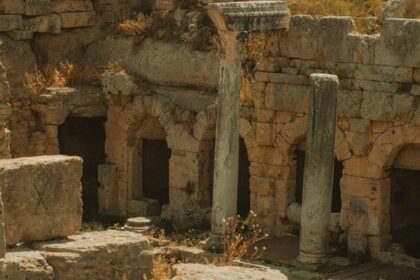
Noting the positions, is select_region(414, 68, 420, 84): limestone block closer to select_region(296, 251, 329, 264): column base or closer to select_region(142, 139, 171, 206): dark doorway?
select_region(296, 251, 329, 264): column base

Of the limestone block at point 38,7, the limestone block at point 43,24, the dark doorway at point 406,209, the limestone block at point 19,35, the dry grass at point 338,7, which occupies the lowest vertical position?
the dark doorway at point 406,209

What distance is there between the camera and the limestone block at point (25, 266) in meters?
10.0

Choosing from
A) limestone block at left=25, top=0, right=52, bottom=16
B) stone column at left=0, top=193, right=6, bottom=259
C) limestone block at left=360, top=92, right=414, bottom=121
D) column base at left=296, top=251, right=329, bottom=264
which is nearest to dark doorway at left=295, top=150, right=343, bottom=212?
limestone block at left=360, top=92, right=414, bottom=121

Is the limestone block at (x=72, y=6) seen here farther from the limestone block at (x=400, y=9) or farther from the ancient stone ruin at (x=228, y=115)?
the limestone block at (x=400, y=9)

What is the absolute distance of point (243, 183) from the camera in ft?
72.0

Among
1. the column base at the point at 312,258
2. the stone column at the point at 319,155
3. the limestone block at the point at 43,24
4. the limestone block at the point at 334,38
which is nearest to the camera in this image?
the stone column at the point at 319,155

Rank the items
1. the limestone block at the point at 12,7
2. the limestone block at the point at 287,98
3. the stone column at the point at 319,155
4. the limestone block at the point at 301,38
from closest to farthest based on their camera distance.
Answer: the stone column at the point at 319,155 < the limestone block at the point at 301,38 < the limestone block at the point at 287,98 < the limestone block at the point at 12,7

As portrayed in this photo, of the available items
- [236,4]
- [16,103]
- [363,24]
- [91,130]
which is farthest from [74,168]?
[91,130]

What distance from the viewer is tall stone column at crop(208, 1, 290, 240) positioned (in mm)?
18422

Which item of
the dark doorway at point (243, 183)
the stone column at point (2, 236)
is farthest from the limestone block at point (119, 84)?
the stone column at point (2, 236)

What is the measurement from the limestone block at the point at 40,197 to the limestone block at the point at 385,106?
799 cm

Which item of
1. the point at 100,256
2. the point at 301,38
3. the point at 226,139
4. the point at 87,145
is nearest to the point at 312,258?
the point at 226,139

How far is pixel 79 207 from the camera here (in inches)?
434

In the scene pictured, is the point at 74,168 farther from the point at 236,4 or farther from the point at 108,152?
the point at 108,152
